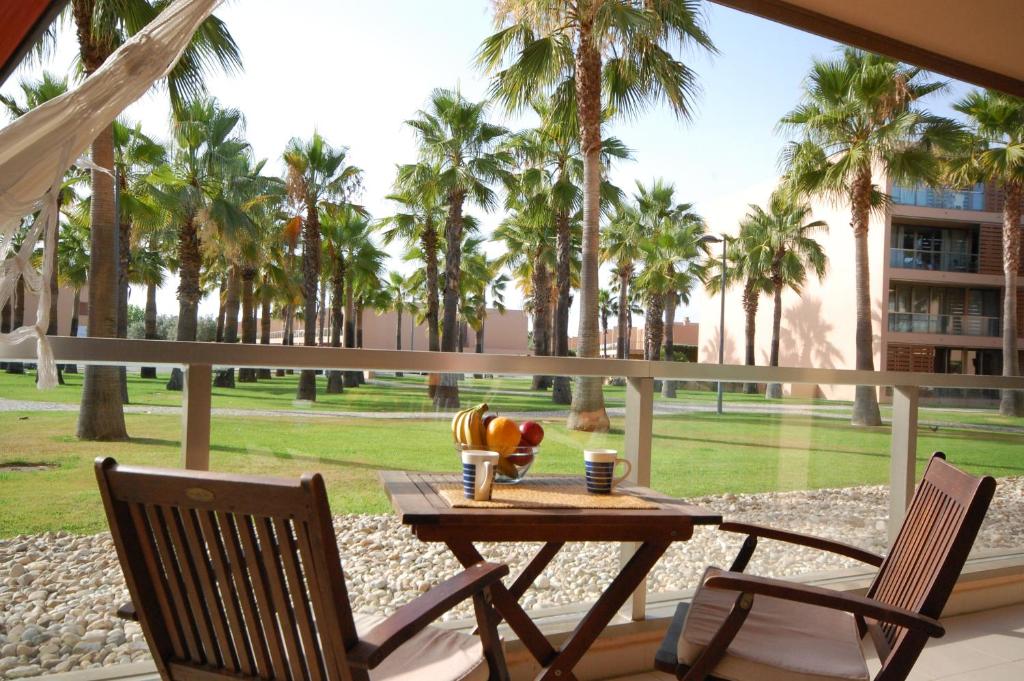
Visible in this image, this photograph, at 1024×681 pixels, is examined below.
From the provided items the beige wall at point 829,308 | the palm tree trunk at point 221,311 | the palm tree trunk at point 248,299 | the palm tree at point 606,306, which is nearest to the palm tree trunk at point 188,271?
the palm tree trunk at point 221,311

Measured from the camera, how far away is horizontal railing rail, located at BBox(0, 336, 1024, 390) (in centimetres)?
184

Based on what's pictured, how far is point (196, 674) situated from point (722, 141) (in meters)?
48.8

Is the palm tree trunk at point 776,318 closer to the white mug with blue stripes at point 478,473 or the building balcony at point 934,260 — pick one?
the building balcony at point 934,260

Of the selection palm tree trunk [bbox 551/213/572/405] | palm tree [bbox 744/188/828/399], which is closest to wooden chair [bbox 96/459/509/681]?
palm tree trunk [bbox 551/213/572/405]

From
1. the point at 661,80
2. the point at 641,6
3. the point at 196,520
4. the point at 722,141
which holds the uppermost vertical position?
the point at 722,141

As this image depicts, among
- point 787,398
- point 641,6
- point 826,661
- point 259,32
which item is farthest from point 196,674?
point 259,32

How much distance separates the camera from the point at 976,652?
2.98 m

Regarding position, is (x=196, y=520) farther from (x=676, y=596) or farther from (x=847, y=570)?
(x=847, y=570)

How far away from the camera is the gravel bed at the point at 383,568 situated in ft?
6.15

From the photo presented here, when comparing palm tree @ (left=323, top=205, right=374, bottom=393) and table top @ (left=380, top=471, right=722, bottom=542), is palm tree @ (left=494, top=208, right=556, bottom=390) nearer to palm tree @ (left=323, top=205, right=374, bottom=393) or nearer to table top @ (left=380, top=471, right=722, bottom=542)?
palm tree @ (left=323, top=205, right=374, bottom=393)

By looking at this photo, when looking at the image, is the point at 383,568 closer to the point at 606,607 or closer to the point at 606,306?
the point at 606,607

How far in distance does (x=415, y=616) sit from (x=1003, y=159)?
71.4 ft

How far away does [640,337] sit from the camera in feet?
166

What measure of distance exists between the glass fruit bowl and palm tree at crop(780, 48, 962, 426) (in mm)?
17288
